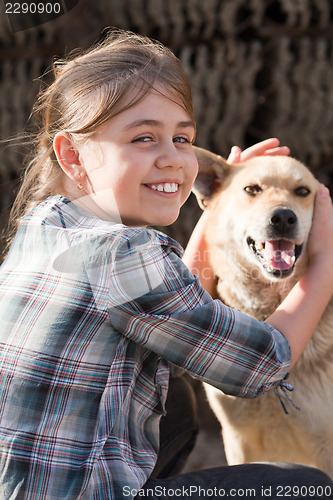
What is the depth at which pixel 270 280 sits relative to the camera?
1.55 meters

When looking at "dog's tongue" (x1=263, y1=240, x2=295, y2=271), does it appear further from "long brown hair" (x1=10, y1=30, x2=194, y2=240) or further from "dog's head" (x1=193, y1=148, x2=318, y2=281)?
"long brown hair" (x1=10, y1=30, x2=194, y2=240)

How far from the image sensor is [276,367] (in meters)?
1.07

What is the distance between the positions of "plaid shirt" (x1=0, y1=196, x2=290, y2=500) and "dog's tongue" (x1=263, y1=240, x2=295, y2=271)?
499 millimetres

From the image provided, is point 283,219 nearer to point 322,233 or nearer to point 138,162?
point 322,233

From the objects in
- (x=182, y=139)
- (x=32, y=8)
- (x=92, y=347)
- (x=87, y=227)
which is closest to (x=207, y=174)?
(x=182, y=139)

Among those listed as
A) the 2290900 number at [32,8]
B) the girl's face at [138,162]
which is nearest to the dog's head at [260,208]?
the girl's face at [138,162]

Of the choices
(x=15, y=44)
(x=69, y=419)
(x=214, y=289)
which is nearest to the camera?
(x=69, y=419)

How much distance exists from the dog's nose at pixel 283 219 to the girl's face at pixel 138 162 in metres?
0.45

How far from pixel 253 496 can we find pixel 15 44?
236cm

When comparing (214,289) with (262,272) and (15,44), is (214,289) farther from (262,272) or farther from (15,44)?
(15,44)

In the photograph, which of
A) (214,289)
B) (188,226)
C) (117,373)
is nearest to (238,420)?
(214,289)

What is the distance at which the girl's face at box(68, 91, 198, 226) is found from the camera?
1.07m

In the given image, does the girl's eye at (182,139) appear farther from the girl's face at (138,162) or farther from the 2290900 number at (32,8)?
the 2290900 number at (32,8)

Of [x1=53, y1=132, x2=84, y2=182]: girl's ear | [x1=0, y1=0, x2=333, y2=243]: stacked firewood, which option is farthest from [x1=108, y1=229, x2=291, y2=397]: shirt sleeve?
[x1=0, y1=0, x2=333, y2=243]: stacked firewood
